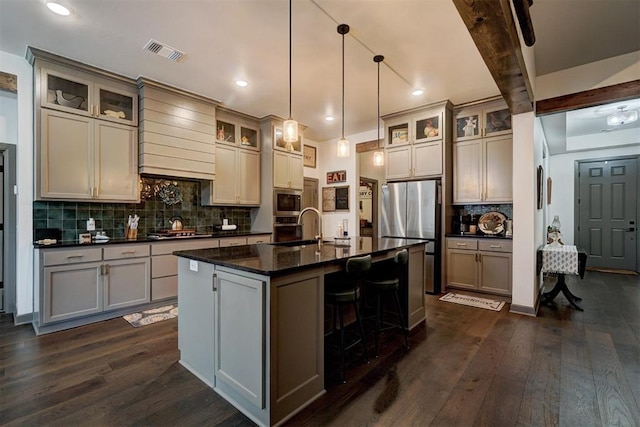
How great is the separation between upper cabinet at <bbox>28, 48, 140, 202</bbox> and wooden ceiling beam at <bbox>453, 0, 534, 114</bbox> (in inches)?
147

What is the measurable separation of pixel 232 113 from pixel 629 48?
4.91 metres

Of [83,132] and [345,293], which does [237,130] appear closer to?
[83,132]

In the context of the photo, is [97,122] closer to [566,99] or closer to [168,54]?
[168,54]

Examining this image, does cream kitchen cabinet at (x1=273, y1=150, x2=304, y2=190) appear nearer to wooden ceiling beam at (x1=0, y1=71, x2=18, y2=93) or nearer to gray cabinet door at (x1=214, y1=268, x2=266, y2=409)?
wooden ceiling beam at (x1=0, y1=71, x2=18, y2=93)

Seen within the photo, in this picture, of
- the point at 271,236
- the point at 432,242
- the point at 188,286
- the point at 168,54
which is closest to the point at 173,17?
the point at 168,54

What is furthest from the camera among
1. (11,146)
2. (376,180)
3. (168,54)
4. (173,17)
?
(376,180)

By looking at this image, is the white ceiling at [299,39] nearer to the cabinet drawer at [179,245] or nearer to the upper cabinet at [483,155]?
the upper cabinet at [483,155]

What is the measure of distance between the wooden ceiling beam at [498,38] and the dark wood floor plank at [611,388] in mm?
2394

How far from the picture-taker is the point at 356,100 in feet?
14.3

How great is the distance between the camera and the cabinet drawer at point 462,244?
4.28 meters

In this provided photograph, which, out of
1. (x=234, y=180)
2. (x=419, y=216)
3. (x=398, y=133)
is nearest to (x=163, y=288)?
(x=234, y=180)

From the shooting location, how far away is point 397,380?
2158mm

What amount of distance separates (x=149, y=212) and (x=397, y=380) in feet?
12.3

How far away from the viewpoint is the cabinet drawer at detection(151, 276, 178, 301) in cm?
369
